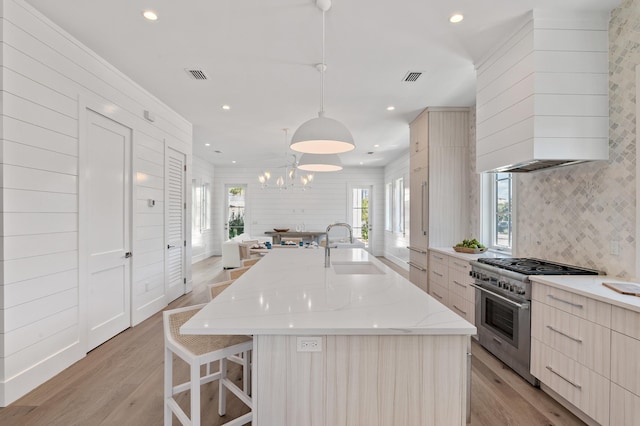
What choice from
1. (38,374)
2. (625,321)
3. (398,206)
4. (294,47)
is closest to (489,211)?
(625,321)

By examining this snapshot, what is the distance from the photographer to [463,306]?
3389mm

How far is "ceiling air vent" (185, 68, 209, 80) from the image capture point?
10.7ft

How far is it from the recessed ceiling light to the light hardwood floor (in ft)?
9.12

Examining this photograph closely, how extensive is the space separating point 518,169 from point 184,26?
313cm

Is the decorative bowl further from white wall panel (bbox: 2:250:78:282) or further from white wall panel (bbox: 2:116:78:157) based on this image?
white wall panel (bbox: 2:116:78:157)

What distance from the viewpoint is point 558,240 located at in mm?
2746

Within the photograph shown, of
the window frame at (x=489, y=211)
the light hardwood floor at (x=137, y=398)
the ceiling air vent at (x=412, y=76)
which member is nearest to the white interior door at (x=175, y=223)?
the light hardwood floor at (x=137, y=398)

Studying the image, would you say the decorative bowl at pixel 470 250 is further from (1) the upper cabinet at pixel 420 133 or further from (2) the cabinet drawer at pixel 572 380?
(1) the upper cabinet at pixel 420 133

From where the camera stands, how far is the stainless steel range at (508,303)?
241 centimetres

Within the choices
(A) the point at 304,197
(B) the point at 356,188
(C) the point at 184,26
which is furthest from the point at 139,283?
(B) the point at 356,188

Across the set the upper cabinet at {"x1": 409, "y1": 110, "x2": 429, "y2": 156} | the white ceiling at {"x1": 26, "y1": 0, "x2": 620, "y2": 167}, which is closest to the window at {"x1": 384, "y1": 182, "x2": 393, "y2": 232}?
the upper cabinet at {"x1": 409, "y1": 110, "x2": 429, "y2": 156}

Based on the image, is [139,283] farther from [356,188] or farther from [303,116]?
[356,188]

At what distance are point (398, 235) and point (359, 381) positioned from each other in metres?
6.97

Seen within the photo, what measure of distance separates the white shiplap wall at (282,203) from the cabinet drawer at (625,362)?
25.3 ft
